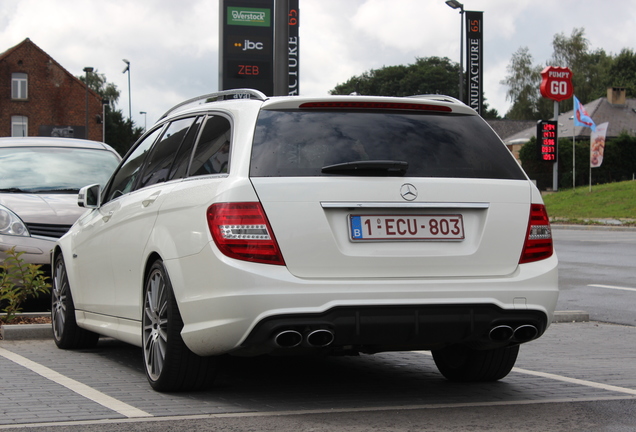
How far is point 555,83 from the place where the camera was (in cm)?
6262

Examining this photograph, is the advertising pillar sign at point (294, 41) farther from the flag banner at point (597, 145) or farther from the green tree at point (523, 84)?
the green tree at point (523, 84)

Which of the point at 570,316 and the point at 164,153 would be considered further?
the point at 570,316

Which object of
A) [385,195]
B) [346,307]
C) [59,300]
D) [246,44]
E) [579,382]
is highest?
[246,44]

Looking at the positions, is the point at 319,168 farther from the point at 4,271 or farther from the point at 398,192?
the point at 4,271

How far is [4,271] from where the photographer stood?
895cm

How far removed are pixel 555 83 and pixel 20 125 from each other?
1626 inches

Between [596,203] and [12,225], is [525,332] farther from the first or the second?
[596,203]

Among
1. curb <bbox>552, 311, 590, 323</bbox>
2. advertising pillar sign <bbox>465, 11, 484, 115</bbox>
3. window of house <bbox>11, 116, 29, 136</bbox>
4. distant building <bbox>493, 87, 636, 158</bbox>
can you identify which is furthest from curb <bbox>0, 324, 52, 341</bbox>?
distant building <bbox>493, 87, 636, 158</bbox>

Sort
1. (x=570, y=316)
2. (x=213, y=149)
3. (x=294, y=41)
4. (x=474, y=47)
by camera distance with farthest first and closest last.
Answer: (x=474, y=47), (x=294, y=41), (x=570, y=316), (x=213, y=149)

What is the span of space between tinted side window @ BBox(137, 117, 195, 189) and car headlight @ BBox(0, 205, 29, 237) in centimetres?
362

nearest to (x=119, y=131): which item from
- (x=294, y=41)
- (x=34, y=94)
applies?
(x=34, y=94)

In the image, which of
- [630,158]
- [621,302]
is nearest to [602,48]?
[630,158]

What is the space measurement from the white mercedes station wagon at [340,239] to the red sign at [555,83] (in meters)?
58.7

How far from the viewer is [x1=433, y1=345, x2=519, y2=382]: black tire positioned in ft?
20.4
